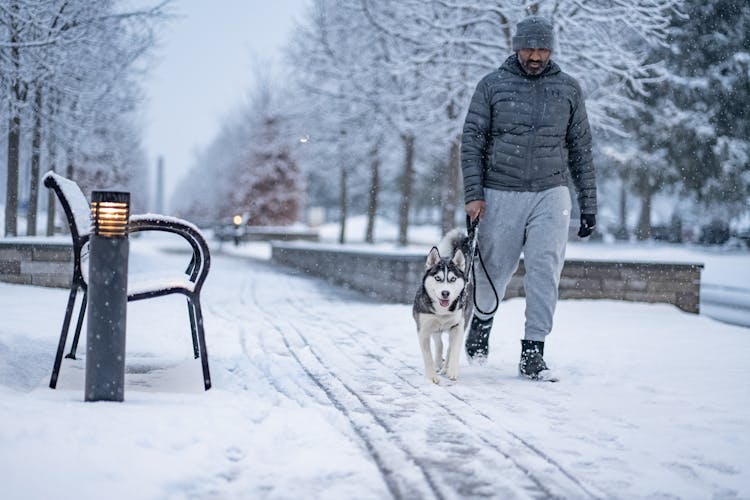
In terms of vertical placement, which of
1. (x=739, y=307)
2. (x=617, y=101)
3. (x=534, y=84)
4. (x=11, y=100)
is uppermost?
(x=617, y=101)

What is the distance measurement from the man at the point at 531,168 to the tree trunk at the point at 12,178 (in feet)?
32.1

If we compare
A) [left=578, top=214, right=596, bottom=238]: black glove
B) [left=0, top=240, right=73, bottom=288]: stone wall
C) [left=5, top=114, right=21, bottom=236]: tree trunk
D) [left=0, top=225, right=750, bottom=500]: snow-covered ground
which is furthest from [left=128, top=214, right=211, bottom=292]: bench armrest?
[left=5, top=114, right=21, bottom=236]: tree trunk

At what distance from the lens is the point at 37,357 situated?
4.86m

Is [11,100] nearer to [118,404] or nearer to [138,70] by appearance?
[138,70]

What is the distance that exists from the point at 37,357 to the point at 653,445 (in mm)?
3773

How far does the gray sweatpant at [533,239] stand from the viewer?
4934mm

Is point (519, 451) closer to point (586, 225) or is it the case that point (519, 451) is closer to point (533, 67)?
point (586, 225)

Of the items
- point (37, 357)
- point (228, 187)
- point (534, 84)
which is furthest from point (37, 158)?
point (228, 187)

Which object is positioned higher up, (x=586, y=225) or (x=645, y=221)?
(x=645, y=221)

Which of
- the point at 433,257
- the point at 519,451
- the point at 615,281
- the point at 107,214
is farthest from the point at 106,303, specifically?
the point at 615,281

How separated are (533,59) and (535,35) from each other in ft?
0.56

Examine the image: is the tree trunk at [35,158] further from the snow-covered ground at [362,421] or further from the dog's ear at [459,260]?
the dog's ear at [459,260]

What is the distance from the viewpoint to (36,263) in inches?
357

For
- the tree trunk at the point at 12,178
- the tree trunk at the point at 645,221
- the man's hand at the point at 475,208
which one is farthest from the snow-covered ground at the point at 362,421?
the tree trunk at the point at 645,221
